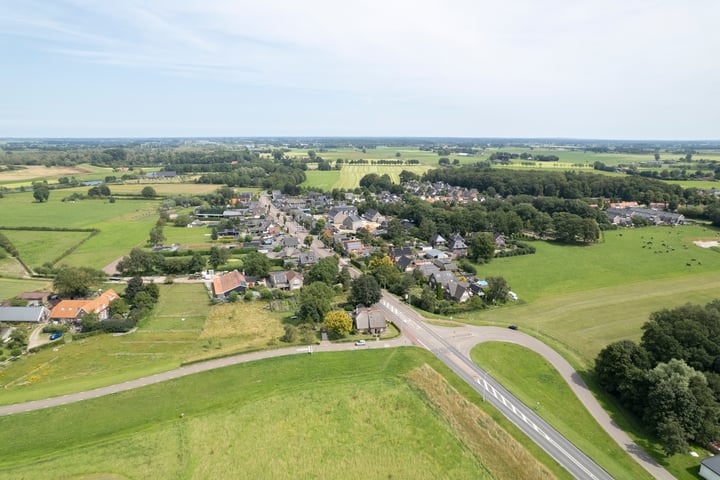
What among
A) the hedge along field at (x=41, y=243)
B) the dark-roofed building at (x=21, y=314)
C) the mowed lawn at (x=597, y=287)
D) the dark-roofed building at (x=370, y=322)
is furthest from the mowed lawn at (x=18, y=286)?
the mowed lawn at (x=597, y=287)

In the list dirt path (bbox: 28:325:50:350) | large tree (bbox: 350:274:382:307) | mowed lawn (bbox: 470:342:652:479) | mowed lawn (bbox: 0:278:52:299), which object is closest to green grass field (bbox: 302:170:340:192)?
mowed lawn (bbox: 0:278:52:299)

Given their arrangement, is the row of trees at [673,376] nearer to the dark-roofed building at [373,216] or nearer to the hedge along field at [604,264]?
the hedge along field at [604,264]

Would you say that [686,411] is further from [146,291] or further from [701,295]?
[146,291]

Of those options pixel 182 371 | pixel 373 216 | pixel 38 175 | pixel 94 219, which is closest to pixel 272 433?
pixel 182 371

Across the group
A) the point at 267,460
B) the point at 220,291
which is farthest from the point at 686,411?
the point at 220,291

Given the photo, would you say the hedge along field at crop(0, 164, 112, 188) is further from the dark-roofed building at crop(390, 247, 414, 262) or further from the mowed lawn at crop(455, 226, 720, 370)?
the mowed lawn at crop(455, 226, 720, 370)

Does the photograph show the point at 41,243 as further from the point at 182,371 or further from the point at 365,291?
the point at 365,291
